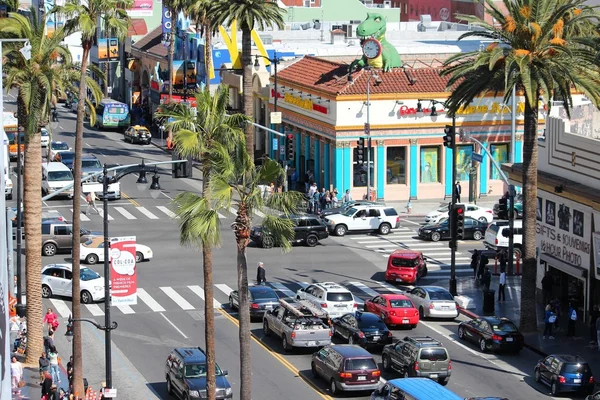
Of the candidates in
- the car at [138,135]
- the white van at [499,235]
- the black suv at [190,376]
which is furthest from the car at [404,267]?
the car at [138,135]

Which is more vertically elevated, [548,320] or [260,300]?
[260,300]

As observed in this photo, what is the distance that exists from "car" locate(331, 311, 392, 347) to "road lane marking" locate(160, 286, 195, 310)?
7.82 meters

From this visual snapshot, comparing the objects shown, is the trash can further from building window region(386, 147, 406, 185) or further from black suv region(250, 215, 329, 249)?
building window region(386, 147, 406, 185)

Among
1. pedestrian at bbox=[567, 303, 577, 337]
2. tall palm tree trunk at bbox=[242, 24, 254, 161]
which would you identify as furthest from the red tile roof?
pedestrian at bbox=[567, 303, 577, 337]

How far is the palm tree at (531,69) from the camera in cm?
4644

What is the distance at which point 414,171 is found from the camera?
253 ft

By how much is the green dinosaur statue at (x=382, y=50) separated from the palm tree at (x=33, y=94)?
3805cm

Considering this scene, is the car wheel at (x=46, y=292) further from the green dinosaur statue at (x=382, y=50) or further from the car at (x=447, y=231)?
the green dinosaur statue at (x=382, y=50)

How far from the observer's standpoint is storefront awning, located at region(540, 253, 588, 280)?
49438mm

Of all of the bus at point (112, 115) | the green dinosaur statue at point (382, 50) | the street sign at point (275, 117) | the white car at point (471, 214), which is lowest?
the white car at point (471, 214)

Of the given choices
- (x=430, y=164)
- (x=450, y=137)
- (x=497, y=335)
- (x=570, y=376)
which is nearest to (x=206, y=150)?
(x=570, y=376)

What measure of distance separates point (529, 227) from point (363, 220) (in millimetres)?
19921

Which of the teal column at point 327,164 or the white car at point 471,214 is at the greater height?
the teal column at point 327,164

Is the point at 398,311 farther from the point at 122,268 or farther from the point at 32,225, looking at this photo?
the point at 32,225
